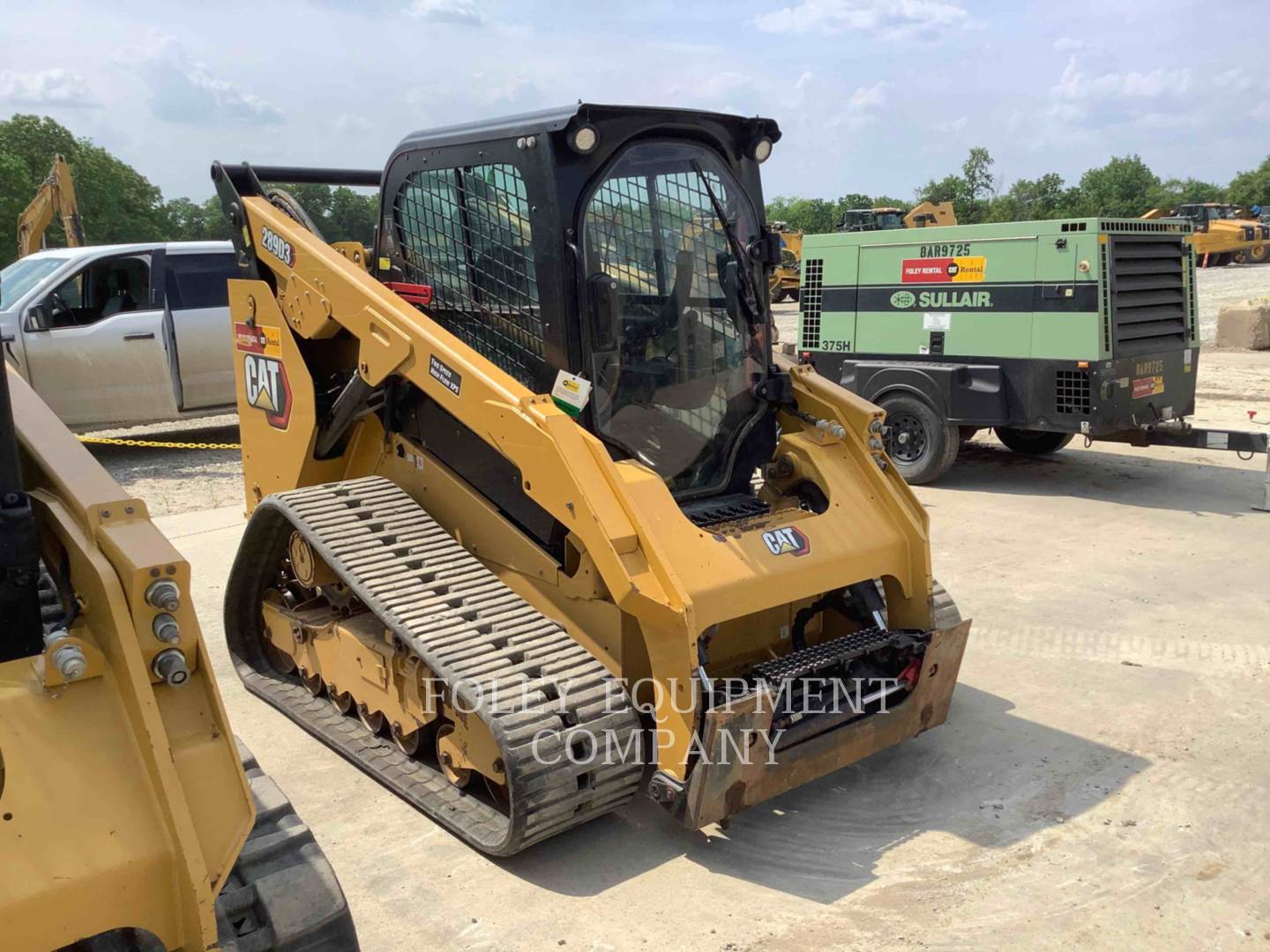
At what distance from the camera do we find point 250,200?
17.0 ft

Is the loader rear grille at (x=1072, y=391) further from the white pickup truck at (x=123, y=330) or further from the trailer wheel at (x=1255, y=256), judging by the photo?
the trailer wheel at (x=1255, y=256)

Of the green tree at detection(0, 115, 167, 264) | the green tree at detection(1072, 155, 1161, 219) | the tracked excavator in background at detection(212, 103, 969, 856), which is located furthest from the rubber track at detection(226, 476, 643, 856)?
the green tree at detection(1072, 155, 1161, 219)

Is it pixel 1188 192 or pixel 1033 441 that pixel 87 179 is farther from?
pixel 1188 192

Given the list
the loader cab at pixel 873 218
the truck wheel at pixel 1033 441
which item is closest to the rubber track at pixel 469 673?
the truck wheel at pixel 1033 441

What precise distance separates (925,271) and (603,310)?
5.87 meters

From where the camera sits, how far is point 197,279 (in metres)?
10.5

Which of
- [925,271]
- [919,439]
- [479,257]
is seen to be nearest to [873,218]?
[925,271]

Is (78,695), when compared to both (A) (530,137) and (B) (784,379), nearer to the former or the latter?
(A) (530,137)

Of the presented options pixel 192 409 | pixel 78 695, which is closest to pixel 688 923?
pixel 78 695

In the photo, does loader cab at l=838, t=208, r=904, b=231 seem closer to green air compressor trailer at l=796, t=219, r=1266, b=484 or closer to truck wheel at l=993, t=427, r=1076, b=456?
truck wheel at l=993, t=427, r=1076, b=456

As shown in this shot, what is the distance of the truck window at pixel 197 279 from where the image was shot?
10.4m

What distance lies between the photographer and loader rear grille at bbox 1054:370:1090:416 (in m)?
8.30

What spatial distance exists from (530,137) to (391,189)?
3.58 feet

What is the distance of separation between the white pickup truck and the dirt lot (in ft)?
15.3
